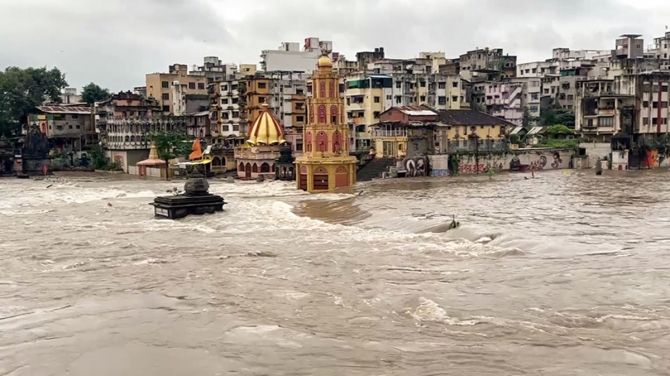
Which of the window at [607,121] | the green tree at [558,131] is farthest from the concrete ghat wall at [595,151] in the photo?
the green tree at [558,131]

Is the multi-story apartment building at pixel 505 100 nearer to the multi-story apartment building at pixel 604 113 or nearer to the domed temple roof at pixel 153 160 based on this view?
the multi-story apartment building at pixel 604 113

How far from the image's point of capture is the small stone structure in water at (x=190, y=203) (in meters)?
34.8

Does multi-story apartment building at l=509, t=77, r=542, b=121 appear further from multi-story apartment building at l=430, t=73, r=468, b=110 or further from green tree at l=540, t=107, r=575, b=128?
multi-story apartment building at l=430, t=73, r=468, b=110

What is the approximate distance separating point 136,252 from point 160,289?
21.4ft

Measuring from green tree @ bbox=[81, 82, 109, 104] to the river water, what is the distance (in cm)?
5853

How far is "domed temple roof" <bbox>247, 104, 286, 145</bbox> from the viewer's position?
6194 cm

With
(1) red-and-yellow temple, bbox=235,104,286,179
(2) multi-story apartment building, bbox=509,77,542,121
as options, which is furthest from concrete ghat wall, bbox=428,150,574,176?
(2) multi-story apartment building, bbox=509,77,542,121

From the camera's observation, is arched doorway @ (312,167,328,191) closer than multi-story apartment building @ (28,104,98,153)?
Yes

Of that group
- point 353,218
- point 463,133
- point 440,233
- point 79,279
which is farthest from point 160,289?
point 463,133

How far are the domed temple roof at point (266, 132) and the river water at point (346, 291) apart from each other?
25.8 meters

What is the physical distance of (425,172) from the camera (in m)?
56.1

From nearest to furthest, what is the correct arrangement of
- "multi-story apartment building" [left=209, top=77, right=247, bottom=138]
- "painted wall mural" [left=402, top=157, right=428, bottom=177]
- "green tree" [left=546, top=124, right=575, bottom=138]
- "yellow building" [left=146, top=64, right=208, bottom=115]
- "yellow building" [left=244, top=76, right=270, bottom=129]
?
"painted wall mural" [left=402, top=157, right=428, bottom=177], "green tree" [left=546, top=124, right=575, bottom=138], "yellow building" [left=244, top=76, right=270, bottom=129], "multi-story apartment building" [left=209, top=77, right=247, bottom=138], "yellow building" [left=146, top=64, right=208, bottom=115]

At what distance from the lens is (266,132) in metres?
62.3

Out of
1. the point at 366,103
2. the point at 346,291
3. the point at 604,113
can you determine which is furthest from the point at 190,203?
the point at 604,113
